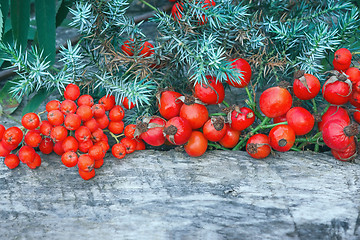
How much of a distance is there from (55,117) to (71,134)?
69mm

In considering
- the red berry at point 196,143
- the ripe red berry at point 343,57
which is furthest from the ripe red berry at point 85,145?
the ripe red berry at point 343,57

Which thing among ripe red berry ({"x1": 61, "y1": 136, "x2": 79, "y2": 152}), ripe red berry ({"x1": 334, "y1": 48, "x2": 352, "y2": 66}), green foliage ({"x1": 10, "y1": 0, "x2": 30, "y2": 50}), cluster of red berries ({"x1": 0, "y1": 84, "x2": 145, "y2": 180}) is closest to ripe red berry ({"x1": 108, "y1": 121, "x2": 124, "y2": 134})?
cluster of red berries ({"x1": 0, "y1": 84, "x2": 145, "y2": 180})

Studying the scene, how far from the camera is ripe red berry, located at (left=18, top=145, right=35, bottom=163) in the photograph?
35.2 inches

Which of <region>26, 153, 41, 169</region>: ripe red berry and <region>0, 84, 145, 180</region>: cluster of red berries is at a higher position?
<region>0, 84, 145, 180</region>: cluster of red berries

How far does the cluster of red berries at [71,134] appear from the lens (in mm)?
860

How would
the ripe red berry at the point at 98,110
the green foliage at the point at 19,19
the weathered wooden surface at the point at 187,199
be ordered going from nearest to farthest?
the weathered wooden surface at the point at 187,199 < the ripe red berry at the point at 98,110 < the green foliage at the point at 19,19

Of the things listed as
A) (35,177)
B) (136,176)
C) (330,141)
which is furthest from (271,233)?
(35,177)

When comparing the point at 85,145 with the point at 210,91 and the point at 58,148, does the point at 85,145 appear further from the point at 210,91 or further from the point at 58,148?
the point at 210,91

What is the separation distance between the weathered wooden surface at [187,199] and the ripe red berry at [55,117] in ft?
0.51

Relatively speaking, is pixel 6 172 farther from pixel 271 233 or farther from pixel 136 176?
pixel 271 233

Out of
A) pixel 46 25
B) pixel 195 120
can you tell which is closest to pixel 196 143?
pixel 195 120

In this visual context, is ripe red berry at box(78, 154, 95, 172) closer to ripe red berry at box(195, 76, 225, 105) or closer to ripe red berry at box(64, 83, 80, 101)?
ripe red berry at box(64, 83, 80, 101)

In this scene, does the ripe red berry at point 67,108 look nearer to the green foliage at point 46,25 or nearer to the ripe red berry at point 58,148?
the ripe red berry at point 58,148

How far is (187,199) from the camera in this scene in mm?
862
